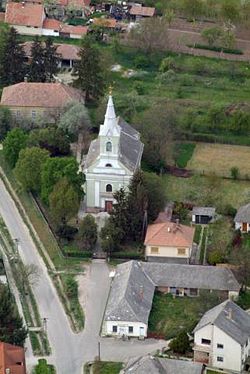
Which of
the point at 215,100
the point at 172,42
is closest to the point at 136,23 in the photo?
the point at 172,42

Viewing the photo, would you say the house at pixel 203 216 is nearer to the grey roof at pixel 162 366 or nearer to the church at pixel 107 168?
the church at pixel 107 168

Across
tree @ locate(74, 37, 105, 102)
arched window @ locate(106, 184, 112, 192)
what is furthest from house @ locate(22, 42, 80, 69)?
arched window @ locate(106, 184, 112, 192)

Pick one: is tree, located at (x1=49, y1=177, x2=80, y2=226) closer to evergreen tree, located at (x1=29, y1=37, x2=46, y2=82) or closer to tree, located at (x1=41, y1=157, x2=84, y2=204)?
tree, located at (x1=41, y1=157, x2=84, y2=204)

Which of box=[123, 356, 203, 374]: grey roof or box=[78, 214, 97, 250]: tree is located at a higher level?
box=[78, 214, 97, 250]: tree

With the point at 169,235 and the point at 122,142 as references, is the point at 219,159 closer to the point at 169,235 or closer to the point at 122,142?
the point at 122,142

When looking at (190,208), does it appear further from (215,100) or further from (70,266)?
(215,100)

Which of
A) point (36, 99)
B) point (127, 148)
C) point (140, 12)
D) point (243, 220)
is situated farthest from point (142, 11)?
point (243, 220)
